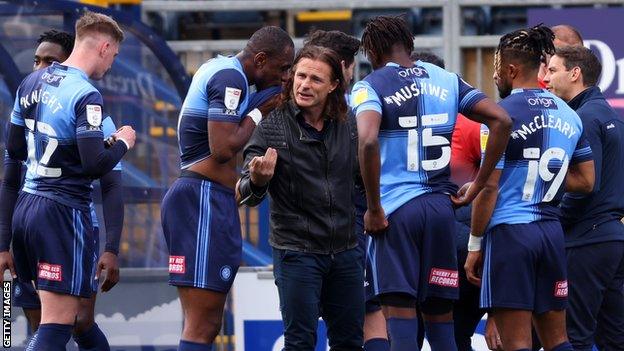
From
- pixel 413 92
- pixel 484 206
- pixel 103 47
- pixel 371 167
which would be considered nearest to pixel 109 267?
pixel 103 47

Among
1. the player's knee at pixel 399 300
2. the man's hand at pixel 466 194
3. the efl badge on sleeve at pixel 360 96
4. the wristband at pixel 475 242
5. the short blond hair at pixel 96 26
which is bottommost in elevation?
the player's knee at pixel 399 300

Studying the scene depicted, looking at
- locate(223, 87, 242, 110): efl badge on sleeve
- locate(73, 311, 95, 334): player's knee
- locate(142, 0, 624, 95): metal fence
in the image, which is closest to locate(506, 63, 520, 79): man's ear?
locate(223, 87, 242, 110): efl badge on sleeve

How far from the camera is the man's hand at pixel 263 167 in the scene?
6598mm

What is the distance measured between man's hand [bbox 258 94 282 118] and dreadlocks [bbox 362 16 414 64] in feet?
1.92

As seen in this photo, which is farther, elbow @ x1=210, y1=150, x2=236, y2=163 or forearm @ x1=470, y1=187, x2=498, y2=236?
forearm @ x1=470, y1=187, x2=498, y2=236

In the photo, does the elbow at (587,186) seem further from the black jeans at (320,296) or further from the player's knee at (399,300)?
the black jeans at (320,296)

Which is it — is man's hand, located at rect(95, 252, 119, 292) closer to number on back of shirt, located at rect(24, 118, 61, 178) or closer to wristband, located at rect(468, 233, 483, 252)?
number on back of shirt, located at rect(24, 118, 61, 178)

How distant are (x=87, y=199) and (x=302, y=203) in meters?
1.43

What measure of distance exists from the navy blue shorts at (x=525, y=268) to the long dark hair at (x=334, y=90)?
1054 mm

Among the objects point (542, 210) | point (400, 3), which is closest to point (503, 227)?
point (542, 210)

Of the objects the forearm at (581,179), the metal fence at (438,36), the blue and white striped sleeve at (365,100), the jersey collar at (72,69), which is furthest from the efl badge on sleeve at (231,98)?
the metal fence at (438,36)

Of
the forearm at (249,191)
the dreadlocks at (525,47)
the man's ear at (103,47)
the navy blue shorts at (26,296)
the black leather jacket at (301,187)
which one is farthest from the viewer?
the navy blue shorts at (26,296)

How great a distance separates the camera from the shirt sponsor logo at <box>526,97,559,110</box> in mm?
7301

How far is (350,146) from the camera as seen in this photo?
280 inches
